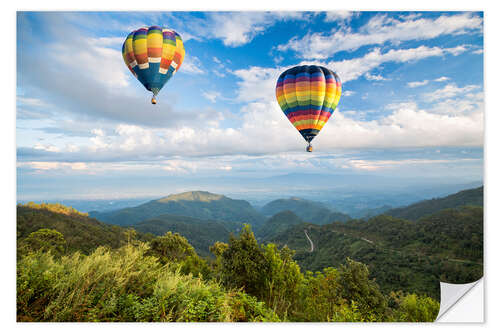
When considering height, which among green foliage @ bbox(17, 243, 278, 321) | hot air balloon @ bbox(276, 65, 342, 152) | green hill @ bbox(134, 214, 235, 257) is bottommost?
green hill @ bbox(134, 214, 235, 257)

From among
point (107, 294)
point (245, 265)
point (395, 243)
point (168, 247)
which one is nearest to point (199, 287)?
point (107, 294)

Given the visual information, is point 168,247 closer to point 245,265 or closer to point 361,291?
point 245,265

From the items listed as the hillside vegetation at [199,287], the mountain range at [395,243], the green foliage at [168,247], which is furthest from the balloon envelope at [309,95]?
the green foliage at [168,247]

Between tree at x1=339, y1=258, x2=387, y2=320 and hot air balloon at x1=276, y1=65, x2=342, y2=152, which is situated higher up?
hot air balloon at x1=276, y1=65, x2=342, y2=152

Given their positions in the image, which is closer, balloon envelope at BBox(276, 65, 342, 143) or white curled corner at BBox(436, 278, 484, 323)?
white curled corner at BBox(436, 278, 484, 323)

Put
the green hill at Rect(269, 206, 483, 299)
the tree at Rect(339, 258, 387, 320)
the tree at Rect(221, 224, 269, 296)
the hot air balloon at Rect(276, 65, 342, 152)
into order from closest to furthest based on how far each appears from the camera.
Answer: the tree at Rect(339, 258, 387, 320)
the tree at Rect(221, 224, 269, 296)
the hot air balloon at Rect(276, 65, 342, 152)
the green hill at Rect(269, 206, 483, 299)

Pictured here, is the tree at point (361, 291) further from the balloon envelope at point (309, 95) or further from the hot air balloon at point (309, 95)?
the balloon envelope at point (309, 95)

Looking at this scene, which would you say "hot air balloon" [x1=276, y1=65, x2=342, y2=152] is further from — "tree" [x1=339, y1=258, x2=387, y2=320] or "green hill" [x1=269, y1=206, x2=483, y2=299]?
"green hill" [x1=269, y1=206, x2=483, y2=299]

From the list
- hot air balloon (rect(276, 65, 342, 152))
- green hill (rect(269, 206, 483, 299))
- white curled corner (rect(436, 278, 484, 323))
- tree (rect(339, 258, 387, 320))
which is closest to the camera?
white curled corner (rect(436, 278, 484, 323))

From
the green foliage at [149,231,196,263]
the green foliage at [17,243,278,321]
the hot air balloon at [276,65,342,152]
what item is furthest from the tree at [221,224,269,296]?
the green foliage at [149,231,196,263]
